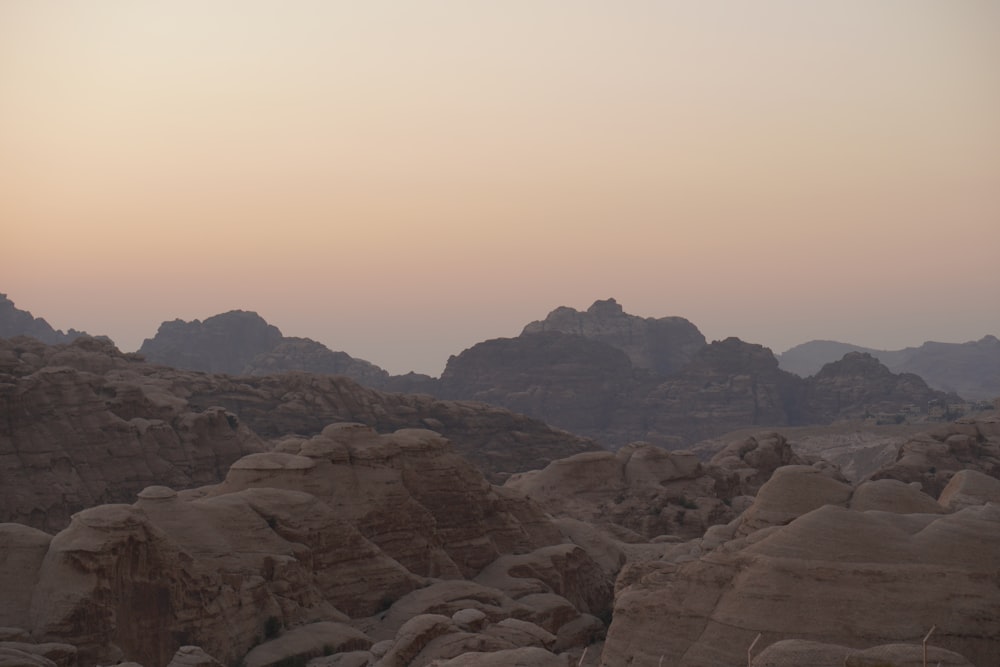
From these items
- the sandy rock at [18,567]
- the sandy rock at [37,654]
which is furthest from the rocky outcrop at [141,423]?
Result: the sandy rock at [37,654]

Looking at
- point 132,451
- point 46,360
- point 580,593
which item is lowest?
point 580,593

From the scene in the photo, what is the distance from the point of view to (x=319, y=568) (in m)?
36.4

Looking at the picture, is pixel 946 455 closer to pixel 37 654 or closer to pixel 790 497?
pixel 790 497

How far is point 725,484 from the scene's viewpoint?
65188mm

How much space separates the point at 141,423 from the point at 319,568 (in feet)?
A: 98.6

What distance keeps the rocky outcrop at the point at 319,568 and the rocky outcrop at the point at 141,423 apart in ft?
50.6

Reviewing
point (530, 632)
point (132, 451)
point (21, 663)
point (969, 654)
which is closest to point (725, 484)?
point (132, 451)

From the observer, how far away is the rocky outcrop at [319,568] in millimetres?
28078

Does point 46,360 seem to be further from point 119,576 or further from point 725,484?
point 119,576

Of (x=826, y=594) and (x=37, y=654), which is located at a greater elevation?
(x=37, y=654)

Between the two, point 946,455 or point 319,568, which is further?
point 946,455

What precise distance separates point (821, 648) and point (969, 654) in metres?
4.61

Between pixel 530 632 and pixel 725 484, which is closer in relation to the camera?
pixel 530 632

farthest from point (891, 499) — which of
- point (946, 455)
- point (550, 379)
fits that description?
point (550, 379)
